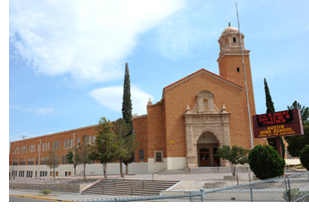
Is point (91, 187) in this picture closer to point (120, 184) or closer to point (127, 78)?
point (120, 184)

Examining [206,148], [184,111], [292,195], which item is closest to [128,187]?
[292,195]

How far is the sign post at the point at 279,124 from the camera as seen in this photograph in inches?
776

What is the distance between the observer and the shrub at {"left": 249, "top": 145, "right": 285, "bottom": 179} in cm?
1744

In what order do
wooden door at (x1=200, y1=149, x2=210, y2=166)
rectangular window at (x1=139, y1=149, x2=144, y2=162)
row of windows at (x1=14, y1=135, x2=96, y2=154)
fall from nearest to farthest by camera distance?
wooden door at (x1=200, y1=149, x2=210, y2=166)
rectangular window at (x1=139, y1=149, x2=144, y2=162)
row of windows at (x1=14, y1=135, x2=96, y2=154)

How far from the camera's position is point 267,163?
1756 cm

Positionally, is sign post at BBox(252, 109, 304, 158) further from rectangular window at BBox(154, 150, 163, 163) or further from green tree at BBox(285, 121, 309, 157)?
green tree at BBox(285, 121, 309, 157)

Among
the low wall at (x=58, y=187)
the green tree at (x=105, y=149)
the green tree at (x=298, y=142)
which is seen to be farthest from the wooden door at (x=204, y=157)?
the low wall at (x=58, y=187)

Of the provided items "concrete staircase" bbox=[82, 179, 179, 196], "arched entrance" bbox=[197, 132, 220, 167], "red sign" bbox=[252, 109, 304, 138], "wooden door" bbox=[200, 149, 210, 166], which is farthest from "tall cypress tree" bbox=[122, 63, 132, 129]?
"red sign" bbox=[252, 109, 304, 138]

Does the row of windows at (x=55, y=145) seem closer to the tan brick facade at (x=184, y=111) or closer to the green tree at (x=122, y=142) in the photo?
the green tree at (x=122, y=142)

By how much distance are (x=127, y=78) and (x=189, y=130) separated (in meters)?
13.0

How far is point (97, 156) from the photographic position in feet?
88.3

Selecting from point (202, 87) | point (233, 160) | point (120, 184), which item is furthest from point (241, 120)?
point (120, 184)

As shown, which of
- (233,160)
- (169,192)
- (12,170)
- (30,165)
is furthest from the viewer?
(12,170)

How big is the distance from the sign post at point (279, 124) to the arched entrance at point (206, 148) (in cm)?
1308
